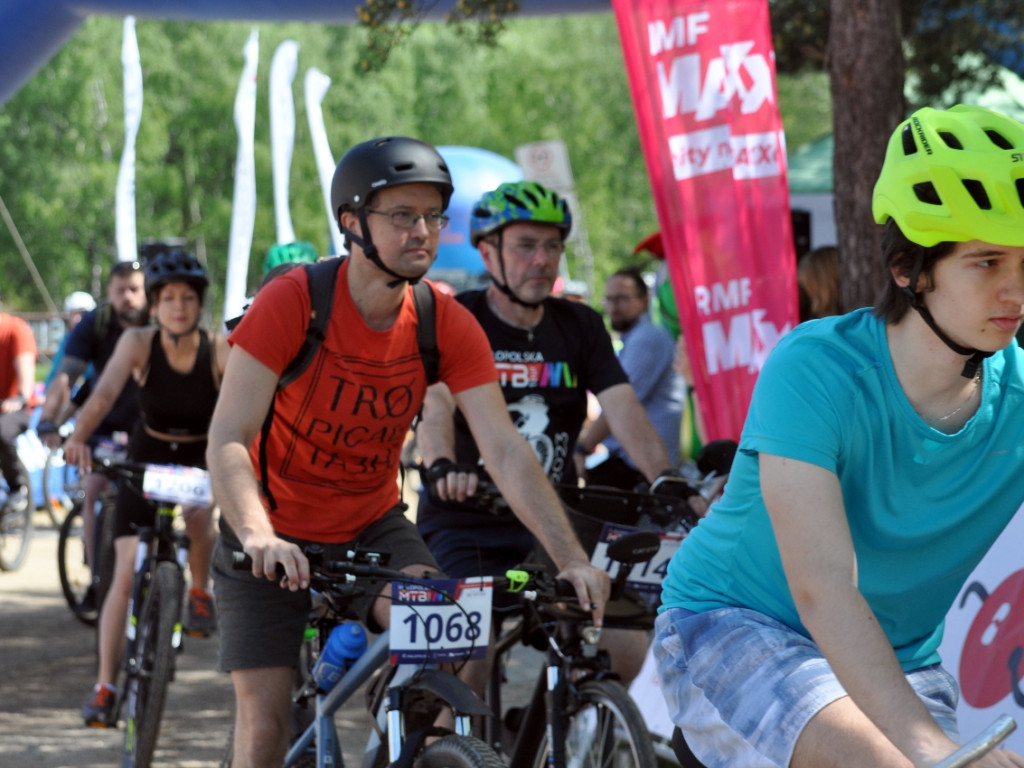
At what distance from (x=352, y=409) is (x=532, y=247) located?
1.56m

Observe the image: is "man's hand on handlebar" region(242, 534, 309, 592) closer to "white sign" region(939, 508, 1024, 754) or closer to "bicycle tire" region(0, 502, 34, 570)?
"white sign" region(939, 508, 1024, 754)

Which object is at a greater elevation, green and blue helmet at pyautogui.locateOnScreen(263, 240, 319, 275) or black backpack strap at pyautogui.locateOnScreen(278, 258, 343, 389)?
green and blue helmet at pyautogui.locateOnScreen(263, 240, 319, 275)

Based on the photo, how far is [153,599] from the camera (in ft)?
20.9

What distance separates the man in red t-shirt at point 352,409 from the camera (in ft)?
12.8

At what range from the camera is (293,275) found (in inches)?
159

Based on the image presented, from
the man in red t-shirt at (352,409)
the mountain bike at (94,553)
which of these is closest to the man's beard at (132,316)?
the mountain bike at (94,553)

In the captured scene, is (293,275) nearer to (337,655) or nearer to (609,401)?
(337,655)

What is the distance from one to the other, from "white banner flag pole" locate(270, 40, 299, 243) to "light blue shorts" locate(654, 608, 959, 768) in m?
19.7

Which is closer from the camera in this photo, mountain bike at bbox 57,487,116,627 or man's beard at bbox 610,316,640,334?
mountain bike at bbox 57,487,116,627

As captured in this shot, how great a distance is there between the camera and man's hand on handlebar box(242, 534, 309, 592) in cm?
333

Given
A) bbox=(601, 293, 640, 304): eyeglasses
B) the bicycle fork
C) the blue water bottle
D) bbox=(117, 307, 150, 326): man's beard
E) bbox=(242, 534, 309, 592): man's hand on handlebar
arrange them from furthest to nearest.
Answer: bbox=(601, 293, 640, 304): eyeglasses, bbox=(117, 307, 150, 326): man's beard, the bicycle fork, the blue water bottle, bbox=(242, 534, 309, 592): man's hand on handlebar

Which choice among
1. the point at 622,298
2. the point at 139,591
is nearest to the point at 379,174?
the point at 139,591

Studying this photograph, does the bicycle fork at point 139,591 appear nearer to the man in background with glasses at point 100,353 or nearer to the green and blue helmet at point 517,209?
the green and blue helmet at point 517,209

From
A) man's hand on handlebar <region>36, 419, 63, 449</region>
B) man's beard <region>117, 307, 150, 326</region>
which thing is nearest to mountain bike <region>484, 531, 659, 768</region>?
man's hand on handlebar <region>36, 419, 63, 449</region>
